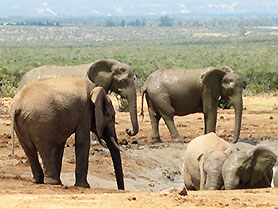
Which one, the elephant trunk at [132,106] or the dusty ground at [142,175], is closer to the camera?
the dusty ground at [142,175]

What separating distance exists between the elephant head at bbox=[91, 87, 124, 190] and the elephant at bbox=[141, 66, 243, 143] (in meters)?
6.00

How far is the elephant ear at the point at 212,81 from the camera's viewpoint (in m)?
17.8

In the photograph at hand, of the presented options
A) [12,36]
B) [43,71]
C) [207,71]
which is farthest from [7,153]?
[12,36]

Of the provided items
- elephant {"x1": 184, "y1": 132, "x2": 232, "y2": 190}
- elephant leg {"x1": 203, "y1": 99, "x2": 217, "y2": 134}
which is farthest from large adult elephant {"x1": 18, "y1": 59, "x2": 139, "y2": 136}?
elephant {"x1": 184, "y1": 132, "x2": 232, "y2": 190}

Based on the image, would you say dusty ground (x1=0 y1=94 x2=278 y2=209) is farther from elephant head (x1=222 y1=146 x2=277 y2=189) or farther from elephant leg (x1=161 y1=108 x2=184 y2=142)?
elephant head (x1=222 y1=146 x2=277 y2=189)

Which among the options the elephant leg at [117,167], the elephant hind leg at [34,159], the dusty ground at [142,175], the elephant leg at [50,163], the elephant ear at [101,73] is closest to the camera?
the dusty ground at [142,175]

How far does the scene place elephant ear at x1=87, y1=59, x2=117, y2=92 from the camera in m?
15.8

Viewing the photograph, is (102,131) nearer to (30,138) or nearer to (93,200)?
(30,138)

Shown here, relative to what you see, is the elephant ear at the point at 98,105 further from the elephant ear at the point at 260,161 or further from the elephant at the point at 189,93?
the elephant at the point at 189,93

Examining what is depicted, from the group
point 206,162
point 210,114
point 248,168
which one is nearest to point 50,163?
point 206,162

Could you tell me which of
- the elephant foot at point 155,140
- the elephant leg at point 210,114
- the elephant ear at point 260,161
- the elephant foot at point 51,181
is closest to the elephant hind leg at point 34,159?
the elephant foot at point 51,181

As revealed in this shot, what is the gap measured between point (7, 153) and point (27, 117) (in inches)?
179

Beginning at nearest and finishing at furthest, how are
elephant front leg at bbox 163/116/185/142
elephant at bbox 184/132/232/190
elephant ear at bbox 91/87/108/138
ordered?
elephant at bbox 184/132/232/190 → elephant ear at bbox 91/87/108/138 → elephant front leg at bbox 163/116/185/142

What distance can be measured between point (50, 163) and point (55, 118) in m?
0.67
